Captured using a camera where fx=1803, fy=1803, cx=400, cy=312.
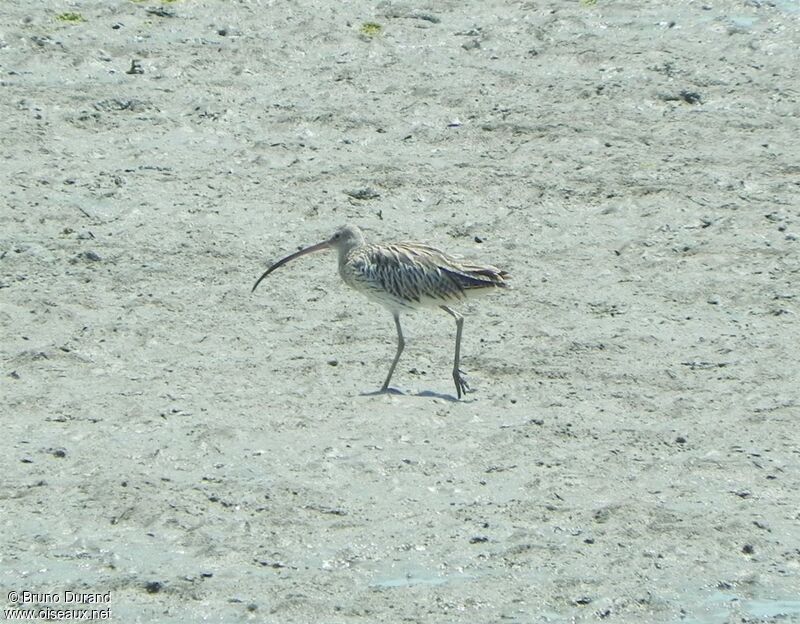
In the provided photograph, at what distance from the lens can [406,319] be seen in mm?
11227

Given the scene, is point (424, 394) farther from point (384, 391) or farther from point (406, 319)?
point (406, 319)

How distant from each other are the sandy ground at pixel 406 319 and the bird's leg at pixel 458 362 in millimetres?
79

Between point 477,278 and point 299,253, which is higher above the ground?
point 477,278

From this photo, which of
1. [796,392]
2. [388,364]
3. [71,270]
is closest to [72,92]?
[71,270]

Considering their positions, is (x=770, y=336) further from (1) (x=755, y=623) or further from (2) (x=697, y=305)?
(1) (x=755, y=623)

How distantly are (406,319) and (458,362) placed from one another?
1.13m

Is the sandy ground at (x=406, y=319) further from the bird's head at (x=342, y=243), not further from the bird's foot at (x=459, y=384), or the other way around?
the bird's head at (x=342, y=243)

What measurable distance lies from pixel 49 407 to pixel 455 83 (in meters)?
5.19

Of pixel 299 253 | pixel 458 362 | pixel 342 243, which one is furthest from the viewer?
pixel 299 253

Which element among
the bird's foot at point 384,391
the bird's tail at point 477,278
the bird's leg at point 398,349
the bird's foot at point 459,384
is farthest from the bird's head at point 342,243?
the bird's foot at point 459,384

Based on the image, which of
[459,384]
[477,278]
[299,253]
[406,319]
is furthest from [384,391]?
[299,253]

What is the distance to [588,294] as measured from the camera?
36.6 ft

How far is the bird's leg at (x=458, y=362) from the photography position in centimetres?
997

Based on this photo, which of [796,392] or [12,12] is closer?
[796,392]
